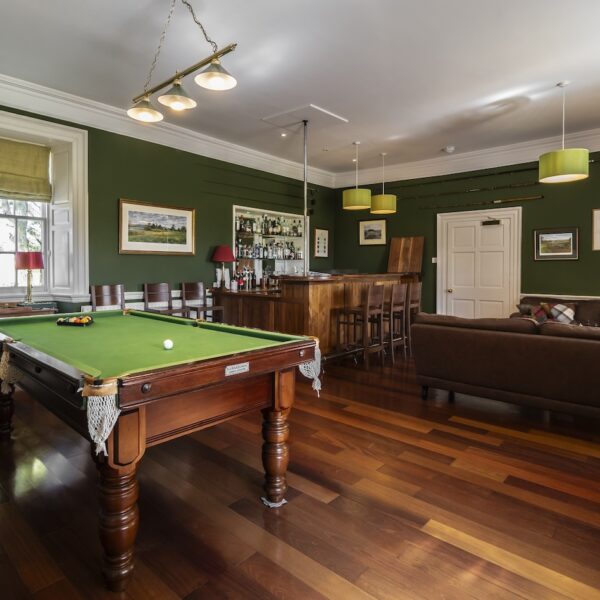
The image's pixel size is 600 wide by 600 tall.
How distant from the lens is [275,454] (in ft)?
7.54

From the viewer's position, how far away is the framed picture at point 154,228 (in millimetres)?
5723

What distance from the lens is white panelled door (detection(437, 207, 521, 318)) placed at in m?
7.06

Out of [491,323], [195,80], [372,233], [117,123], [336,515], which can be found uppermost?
[117,123]

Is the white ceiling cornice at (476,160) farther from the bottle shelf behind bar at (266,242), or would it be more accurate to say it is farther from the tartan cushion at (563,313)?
the tartan cushion at (563,313)

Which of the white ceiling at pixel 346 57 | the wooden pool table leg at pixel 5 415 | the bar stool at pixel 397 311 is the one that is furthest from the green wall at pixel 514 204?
the wooden pool table leg at pixel 5 415

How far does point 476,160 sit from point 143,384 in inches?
283

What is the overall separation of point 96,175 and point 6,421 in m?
3.33

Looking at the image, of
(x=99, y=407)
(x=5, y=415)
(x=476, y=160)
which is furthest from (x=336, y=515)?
(x=476, y=160)

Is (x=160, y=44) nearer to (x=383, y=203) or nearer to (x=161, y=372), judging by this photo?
(x=161, y=372)

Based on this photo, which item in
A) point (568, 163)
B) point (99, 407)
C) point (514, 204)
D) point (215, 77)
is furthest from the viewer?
point (514, 204)

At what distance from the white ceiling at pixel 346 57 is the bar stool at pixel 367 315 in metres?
2.29

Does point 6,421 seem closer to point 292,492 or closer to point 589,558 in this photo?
point 292,492

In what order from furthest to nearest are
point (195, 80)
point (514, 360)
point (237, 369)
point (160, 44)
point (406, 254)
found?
point (406, 254) < point (160, 44) < point (514, 360) < point (195, 80) < point (237, 369)

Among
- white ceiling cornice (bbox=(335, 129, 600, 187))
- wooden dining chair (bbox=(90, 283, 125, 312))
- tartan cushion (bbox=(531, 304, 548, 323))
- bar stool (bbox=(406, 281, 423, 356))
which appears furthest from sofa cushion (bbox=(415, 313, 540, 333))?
white ceiling cornice (bbox=(335, 129, 600, 187))
